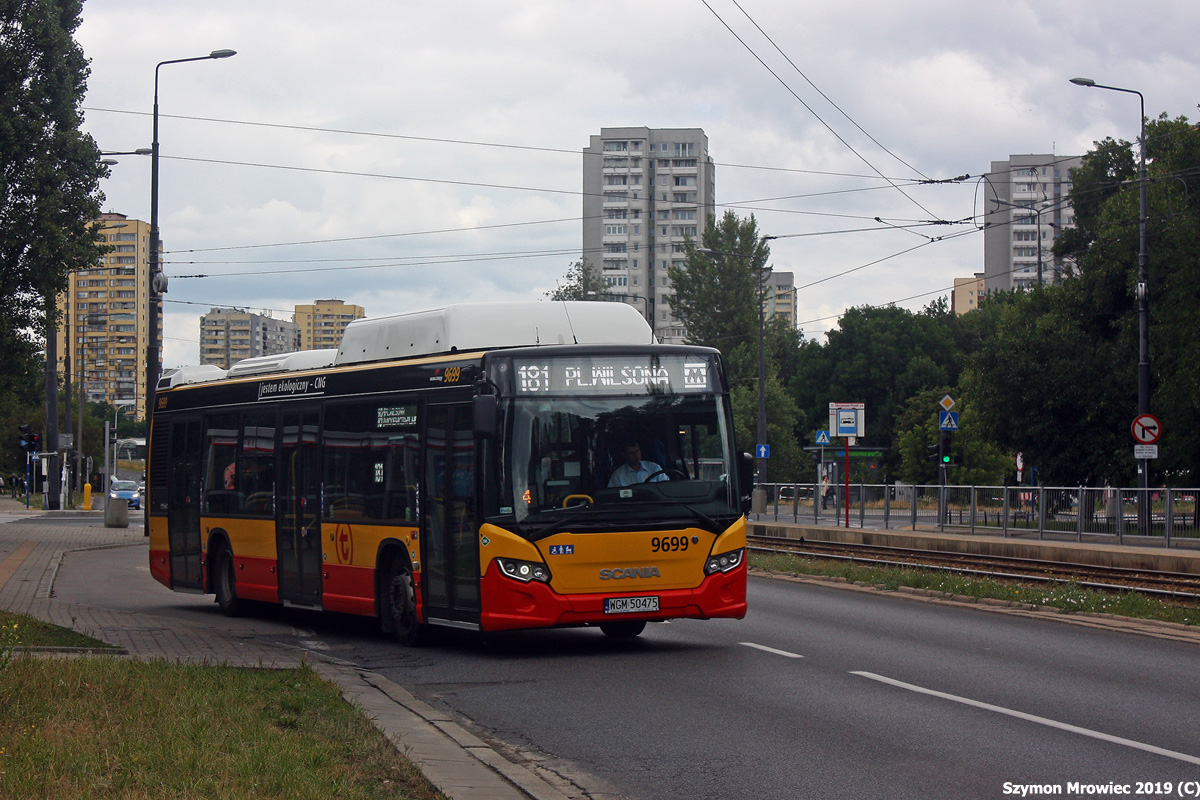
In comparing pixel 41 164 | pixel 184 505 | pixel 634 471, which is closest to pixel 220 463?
pixel 184 505

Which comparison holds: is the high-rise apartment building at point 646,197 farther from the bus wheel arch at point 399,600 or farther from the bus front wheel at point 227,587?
the bus wheel arch at point 399,600

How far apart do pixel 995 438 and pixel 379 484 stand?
122ft

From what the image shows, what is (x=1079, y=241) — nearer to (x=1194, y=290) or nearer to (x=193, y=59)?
(x=1194, y=290)

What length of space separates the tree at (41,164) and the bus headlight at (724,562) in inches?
848

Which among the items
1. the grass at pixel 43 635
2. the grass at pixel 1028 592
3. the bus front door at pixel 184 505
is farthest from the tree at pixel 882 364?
the grass at pixel 43 635

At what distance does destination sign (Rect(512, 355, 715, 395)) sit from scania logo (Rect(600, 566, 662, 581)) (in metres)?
1.59

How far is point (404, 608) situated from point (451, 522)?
1.42 m

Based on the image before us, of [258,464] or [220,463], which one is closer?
[258,464]

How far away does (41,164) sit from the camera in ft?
99.7

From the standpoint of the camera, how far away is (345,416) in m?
15.4

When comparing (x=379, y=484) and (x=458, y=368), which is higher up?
(x=458, y=368)

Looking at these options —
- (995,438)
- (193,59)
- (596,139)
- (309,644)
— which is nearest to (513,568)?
(309,644)

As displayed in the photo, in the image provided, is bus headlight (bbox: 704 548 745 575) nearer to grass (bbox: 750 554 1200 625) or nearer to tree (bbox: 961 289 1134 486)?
grass (bbox: 750 554 1200 625)

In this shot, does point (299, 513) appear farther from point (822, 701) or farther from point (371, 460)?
point (822, 701)
